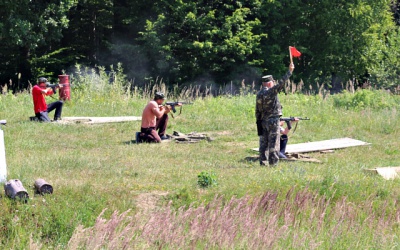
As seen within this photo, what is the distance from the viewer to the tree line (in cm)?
3359

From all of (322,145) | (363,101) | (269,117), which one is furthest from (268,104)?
(363,101)

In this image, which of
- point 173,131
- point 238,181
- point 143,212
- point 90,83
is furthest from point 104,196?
point 90,83

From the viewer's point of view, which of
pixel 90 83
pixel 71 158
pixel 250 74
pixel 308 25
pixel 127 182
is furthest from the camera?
pixel 308 25

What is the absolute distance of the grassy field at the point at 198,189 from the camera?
8820mm

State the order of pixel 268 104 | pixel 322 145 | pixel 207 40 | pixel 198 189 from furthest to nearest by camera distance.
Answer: pixel 207 40, pixel 322 145, pixel 268 104, pixel 198 189

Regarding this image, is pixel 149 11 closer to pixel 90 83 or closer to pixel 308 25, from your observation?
pixel 308 25

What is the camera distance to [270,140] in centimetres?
1450

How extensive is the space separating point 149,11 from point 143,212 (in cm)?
2616

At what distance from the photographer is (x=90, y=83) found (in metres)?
26.0

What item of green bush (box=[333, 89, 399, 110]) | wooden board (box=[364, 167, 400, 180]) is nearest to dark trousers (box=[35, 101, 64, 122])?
green bush (box=[333, 89, 399, 110])

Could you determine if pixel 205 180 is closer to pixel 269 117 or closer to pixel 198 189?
pixel 198 189

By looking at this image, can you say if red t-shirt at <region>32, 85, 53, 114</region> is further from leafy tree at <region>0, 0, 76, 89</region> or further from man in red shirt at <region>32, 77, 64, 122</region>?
leafy tree at <region>0, 0, 76, 89</region>

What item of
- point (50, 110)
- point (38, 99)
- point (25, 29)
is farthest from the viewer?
point (25, 29)

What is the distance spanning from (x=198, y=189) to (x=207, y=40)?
2213cm
